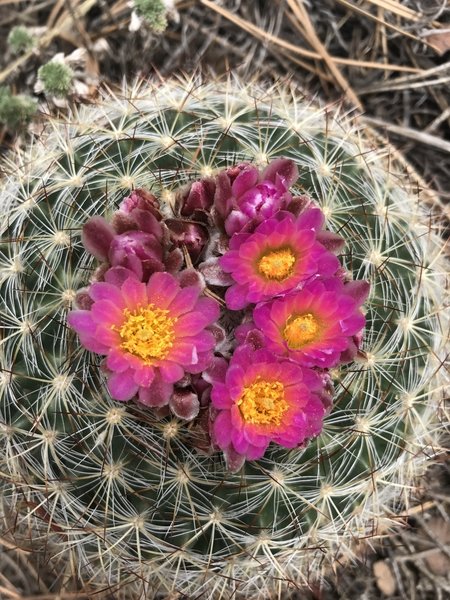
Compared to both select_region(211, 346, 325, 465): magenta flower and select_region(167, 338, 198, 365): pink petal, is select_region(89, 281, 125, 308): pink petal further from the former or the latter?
select_region(211, 346, 325, 465): magenta flower

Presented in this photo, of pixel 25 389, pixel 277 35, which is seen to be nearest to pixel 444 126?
pixel 277 35

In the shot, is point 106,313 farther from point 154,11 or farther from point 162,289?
point 154,11

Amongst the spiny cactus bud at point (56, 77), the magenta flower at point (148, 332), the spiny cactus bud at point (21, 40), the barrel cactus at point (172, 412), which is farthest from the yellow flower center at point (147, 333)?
the spiny cactus bud at point (21, 40)

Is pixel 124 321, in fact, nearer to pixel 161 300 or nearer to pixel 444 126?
pixel 161 300

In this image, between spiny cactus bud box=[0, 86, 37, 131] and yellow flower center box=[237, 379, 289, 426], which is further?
spiny cactus bud box=[0, 86, 37, 131]

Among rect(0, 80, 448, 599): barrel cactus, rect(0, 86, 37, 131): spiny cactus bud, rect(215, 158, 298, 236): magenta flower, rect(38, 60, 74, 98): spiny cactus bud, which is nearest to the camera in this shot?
rect(215, 158, 298, 236): magenta flower

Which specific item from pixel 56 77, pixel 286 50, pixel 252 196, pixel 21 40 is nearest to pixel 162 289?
pixel 252 196

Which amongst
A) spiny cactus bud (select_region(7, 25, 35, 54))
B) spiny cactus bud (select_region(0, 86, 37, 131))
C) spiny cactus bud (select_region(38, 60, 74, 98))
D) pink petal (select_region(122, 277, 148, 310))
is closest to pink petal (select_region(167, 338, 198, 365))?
pink petal (select_region(122, 277, 148, 310))
